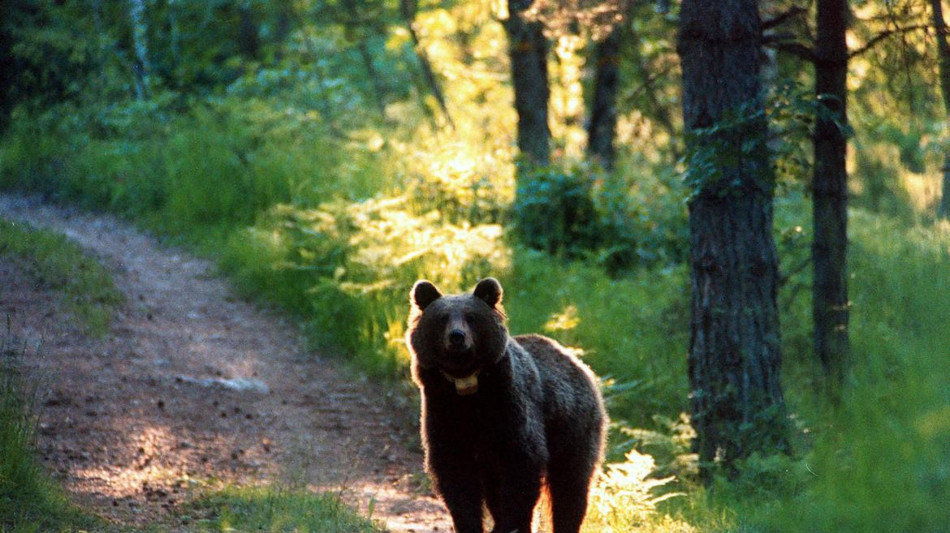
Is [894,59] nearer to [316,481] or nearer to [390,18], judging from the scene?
[316,481]

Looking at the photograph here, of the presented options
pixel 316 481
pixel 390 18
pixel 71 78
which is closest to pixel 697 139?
pixel 316 481

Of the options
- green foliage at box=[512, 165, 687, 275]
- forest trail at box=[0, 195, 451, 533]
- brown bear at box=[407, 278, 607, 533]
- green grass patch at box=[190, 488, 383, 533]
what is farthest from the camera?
green foliage at box=[512, 165, 687, 275]

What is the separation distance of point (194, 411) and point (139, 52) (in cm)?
1284

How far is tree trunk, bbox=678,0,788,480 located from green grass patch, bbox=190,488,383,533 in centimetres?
295

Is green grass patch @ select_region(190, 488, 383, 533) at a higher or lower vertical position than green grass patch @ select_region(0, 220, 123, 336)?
lower

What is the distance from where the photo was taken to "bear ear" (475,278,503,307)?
20.3 feet

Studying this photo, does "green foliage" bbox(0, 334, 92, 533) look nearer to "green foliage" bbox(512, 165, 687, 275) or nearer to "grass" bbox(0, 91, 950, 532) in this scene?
"grass" bbox(0, 91, 950, 532)

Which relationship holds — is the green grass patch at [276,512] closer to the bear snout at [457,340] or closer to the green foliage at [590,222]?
the bear snout at [457,340]

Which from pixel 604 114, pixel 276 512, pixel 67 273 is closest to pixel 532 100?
pixel 604 114

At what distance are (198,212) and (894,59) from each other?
10.5 meters

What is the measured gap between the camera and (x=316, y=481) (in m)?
8.39

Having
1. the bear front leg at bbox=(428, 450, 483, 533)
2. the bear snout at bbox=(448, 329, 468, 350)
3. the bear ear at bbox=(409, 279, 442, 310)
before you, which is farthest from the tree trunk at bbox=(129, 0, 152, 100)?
the bear snout at bbox=(448, 329, 468, 350)

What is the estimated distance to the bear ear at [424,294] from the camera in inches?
242

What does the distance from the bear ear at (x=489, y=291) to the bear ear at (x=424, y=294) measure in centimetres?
25
